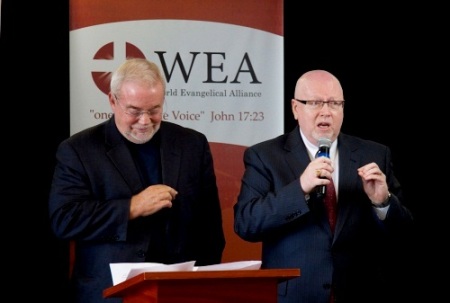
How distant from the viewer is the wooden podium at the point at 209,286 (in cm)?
337

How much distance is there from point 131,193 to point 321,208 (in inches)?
32.9

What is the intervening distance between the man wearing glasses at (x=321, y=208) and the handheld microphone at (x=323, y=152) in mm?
16

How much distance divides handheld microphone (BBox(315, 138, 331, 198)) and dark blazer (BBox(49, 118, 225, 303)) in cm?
66

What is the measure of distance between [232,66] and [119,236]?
5.76 ft

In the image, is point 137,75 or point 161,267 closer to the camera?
point 161,267

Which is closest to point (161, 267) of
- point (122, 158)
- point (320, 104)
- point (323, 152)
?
point (323, 152)

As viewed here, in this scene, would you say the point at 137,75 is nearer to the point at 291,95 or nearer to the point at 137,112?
the point at 137,112

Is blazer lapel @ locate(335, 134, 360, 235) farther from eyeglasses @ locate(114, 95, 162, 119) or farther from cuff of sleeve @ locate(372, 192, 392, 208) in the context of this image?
eyeglasses @ locate(114, 95, 162, 119)

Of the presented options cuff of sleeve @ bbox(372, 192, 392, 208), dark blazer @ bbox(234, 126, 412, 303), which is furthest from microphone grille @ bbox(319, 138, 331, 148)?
cuff of sleeve @ bbox(372, 192, 392, 208)

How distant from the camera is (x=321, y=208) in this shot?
4.48 m

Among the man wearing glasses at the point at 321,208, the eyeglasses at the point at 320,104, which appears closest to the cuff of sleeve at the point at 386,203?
the man wearing glasses at the point at 321,208

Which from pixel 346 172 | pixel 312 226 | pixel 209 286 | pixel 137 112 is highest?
pixel 137 112

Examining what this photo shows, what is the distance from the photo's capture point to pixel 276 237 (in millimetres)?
4504

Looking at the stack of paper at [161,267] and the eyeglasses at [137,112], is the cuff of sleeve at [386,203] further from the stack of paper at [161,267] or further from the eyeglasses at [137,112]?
the eyeglasses at [137,112]
